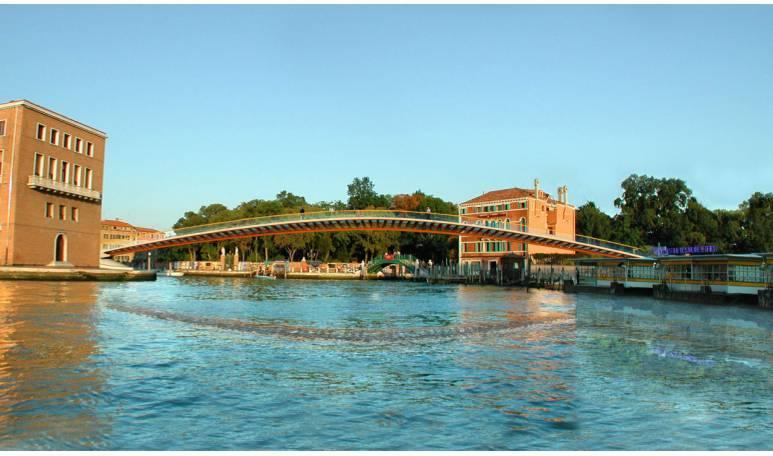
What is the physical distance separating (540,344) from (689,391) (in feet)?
15.7

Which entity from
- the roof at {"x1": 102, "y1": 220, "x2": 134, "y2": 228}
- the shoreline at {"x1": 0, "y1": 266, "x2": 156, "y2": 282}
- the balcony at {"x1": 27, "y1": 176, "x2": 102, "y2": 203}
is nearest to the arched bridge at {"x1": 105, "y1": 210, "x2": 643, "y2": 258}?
the shoreline at {"x1": 0, "y1": 266, "x2": 156, "y2": 282}

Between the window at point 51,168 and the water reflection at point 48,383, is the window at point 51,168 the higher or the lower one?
the higher one

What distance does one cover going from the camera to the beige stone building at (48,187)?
120 ft

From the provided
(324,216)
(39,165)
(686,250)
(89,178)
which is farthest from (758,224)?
(39,165)

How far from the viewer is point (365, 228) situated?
55281 mm

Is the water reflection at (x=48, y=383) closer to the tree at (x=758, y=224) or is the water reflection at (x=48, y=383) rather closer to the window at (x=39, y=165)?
the window at (x=39, y=165)

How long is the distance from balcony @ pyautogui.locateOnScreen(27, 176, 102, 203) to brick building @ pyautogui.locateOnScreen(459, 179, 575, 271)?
116 feet

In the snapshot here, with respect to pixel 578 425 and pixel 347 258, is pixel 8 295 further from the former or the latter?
pixel 347 258

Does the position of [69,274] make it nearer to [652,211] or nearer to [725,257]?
[725,257]

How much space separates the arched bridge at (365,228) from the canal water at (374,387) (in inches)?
1487

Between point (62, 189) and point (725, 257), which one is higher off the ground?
point (62, 189)

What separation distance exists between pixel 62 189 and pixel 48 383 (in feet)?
121

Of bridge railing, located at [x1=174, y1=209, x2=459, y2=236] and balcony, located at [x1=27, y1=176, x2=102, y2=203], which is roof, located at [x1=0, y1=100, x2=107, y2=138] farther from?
bridge railing, located at [x1=174, y1=209, x2=459, y2=236]

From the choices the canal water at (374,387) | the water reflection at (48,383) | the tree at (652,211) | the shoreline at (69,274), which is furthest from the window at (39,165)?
the tree at (652,211)
